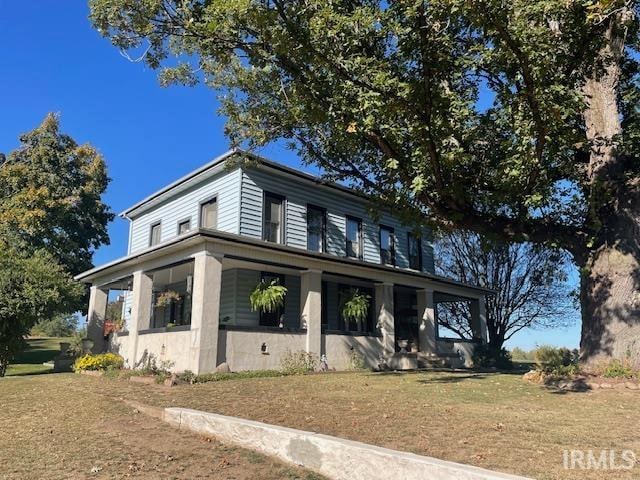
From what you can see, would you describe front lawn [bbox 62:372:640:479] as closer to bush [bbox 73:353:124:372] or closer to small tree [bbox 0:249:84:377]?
bush [bbox 73:353:124:372]

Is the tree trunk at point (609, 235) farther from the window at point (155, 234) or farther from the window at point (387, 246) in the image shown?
the window at point (155, 234)

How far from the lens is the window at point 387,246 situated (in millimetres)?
22253

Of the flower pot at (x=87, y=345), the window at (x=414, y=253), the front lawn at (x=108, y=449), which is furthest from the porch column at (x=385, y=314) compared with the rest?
the front lawn at (x=108, y=449)

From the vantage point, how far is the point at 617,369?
34.2 ft

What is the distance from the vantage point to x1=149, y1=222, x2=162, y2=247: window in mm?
21953

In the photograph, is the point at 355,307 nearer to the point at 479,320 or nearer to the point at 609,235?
the point at 609,235

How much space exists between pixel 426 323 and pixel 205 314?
11.4 m

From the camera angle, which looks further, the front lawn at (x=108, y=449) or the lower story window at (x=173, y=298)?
the lower story window at (x=173, y=298)

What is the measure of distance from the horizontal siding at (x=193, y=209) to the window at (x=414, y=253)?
1030 centimetres

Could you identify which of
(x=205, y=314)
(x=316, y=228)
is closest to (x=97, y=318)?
(x=205, y=314)

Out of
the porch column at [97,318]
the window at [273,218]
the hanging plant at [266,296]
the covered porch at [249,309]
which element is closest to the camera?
the covered porch at [249,309]

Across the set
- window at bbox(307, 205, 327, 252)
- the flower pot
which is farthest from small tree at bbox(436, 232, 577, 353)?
the flower pot

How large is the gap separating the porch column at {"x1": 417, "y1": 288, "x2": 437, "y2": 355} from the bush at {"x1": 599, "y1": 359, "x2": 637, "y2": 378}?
10515 millimetres

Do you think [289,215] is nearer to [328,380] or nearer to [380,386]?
[328,380]
